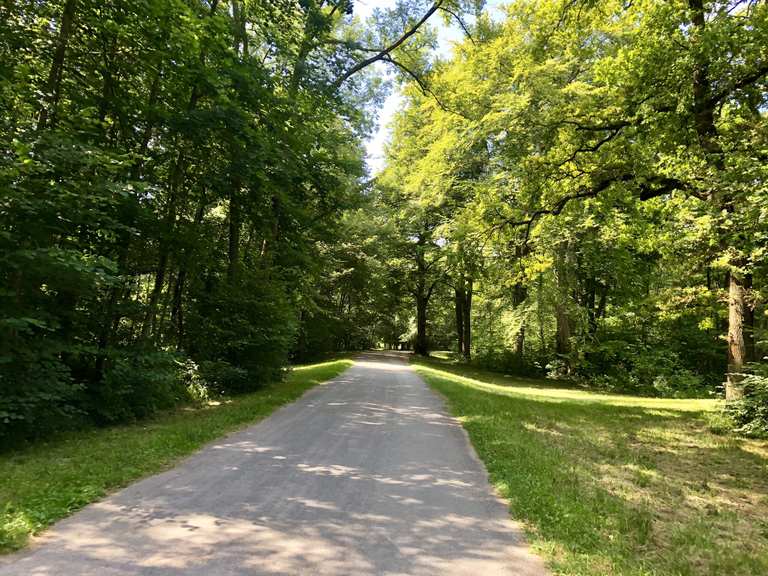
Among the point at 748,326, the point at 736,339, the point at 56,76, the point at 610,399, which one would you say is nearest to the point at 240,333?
the point at 56,76

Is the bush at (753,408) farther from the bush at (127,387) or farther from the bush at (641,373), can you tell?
the bush at (127,387)

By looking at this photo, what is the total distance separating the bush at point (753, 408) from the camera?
32.4 feet

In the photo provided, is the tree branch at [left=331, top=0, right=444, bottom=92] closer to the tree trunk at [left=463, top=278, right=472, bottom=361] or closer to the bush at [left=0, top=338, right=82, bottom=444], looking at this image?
the bush at [left=0, top=338, right=82, bottom=444]

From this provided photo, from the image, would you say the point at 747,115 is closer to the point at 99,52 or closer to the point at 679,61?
the point at 679,61

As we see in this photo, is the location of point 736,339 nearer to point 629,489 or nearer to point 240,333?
point 629,489

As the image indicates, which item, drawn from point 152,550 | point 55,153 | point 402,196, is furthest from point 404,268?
point 152,550

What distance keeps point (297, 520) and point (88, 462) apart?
131 inches

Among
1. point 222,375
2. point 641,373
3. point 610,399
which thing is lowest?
point 610,399

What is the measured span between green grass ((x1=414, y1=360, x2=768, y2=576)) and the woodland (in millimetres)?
2566

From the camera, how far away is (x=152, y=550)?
365 cm

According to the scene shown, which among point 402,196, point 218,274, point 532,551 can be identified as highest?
point 402,196

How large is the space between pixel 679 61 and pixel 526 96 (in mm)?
5274

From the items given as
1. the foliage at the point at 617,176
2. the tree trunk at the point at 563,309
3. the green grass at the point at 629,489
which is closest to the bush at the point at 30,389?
the green grass at the point at 629,489

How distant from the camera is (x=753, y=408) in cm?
1046
